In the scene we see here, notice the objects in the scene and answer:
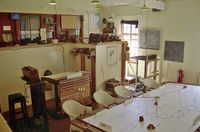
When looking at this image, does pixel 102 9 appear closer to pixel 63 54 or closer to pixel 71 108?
pixel 63 54

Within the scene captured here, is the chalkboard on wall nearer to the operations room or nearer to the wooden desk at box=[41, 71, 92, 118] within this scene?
the operations room

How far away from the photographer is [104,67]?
5965mm

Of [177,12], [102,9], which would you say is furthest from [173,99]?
[102,9]

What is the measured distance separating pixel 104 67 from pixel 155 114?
282 cm

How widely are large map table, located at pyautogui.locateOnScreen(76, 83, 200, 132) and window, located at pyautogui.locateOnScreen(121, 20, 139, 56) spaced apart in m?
3.97

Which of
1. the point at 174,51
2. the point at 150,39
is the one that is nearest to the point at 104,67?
the point at 150,39

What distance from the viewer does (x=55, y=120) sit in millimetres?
4766

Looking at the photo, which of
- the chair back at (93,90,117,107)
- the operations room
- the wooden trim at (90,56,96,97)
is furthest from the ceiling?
the chair back at (93,90,117,107)

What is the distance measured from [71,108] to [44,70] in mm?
2167

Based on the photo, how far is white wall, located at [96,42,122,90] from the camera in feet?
18.8

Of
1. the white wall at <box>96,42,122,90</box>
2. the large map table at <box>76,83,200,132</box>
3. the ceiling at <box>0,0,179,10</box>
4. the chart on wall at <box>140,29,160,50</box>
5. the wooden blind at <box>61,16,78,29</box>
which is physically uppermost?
the ceiling at <box>0,0,179,10</box>

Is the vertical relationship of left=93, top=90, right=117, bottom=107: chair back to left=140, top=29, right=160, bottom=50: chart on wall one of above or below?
below

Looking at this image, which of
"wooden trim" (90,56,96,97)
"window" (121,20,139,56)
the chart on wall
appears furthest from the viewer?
"window" (121,20,139,56)

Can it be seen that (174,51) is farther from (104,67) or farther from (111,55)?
(104,67)
